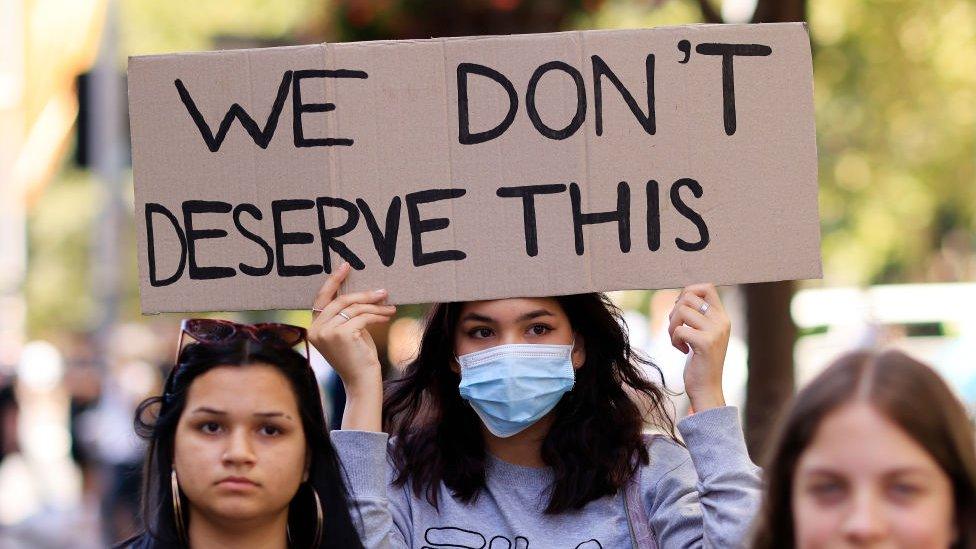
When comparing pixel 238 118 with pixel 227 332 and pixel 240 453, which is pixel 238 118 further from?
pixel 240 453

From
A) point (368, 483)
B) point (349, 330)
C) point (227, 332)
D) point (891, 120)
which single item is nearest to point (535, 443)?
point (368, 483)

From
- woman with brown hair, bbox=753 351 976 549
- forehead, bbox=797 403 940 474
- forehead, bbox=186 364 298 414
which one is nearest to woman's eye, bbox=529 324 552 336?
forehead, bbox=186 364 298 414

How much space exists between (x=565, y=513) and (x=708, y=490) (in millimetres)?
371

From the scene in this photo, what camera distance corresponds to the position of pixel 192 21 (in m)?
26.0

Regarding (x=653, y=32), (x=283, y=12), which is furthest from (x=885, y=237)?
(x=653, y=32)

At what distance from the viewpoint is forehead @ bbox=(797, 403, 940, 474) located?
255cm

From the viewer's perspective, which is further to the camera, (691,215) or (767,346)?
(767,346)

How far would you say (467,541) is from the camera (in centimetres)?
353

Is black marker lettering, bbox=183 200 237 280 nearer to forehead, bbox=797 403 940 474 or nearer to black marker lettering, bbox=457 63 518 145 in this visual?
black marker lettering, bbox=457 63 518 145

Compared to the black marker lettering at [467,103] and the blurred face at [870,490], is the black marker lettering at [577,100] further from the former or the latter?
the blurred face at [870,490]

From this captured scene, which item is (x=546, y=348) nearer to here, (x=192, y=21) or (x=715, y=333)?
(x=715, y=333)

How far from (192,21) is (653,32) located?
23256 mm

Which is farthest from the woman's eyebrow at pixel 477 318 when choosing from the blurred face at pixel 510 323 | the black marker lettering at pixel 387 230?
the black marker lettering at pixel 387 230

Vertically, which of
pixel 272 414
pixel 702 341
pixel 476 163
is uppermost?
pixel 476 163
